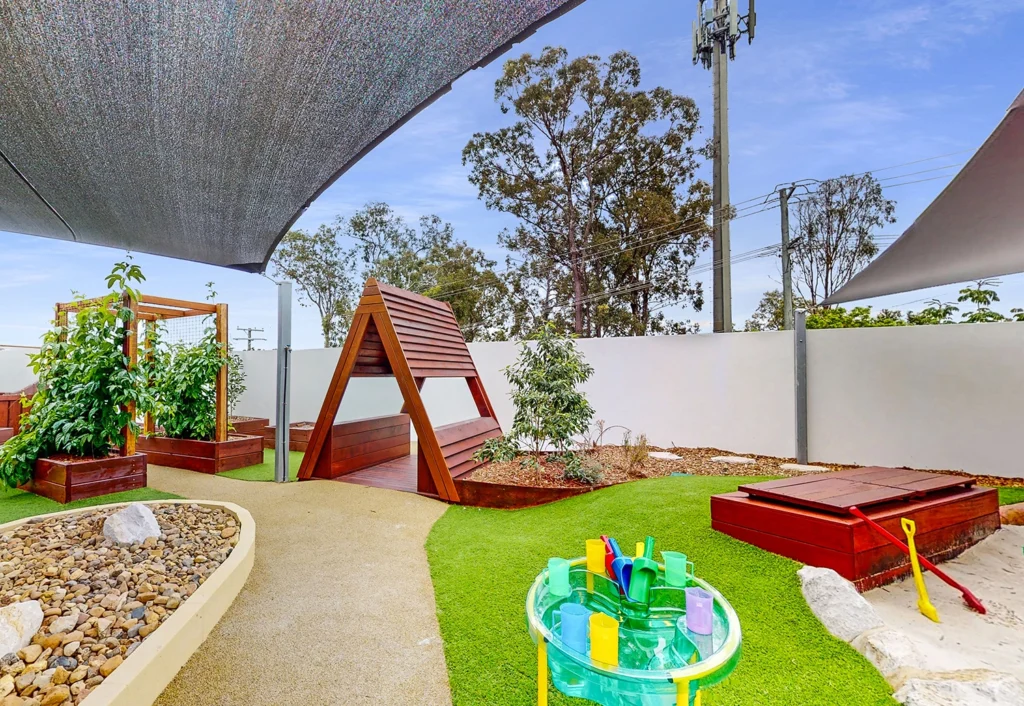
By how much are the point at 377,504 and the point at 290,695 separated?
2626 mm

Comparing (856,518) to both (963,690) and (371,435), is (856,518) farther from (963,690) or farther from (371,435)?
(371,435)

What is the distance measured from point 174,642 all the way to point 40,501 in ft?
12.7

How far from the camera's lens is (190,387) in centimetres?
614

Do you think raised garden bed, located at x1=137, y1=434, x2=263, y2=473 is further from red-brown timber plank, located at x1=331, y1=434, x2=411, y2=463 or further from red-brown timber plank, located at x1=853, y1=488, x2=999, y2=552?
red-brown timber plank, located at x1=853, y1=488, x2=999, y2=552

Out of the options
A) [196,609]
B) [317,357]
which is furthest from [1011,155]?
[317,357]

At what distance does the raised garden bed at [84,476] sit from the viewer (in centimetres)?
425

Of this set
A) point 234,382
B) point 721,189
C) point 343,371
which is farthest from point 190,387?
point 721,189

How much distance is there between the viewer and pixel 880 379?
5.15 metres

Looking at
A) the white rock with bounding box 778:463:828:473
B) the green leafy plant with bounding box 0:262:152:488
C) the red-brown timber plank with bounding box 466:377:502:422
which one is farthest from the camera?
the red-brown timber plank with bounding box 466:377:502:422

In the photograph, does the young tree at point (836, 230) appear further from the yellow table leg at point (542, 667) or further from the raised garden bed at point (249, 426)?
the yellow table leg at point (542, 667)

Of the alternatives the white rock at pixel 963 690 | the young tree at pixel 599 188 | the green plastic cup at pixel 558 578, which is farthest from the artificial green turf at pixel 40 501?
the young tree at pixel 599 188

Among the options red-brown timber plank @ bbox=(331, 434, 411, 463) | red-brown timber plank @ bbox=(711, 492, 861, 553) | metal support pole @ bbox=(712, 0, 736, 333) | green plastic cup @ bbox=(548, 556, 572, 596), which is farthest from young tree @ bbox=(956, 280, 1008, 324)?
red-brown timber plank @ bbox=(331, 434, 411, 463)

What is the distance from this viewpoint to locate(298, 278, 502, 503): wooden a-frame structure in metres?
4.57

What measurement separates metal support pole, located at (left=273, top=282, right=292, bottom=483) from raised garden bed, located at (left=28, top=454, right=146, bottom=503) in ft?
4.12
